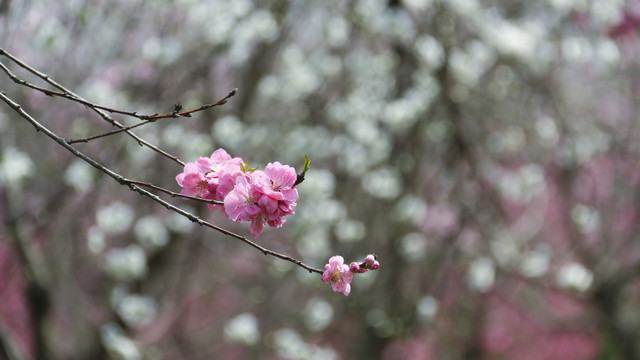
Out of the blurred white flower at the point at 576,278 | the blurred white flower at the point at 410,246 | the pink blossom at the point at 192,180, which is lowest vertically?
the pink blossom at the point at 192,180

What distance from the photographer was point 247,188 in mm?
1268

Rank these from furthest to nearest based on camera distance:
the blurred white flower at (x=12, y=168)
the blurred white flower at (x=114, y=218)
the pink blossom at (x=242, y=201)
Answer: the blurred white flower at (x=114, y=218) < the blurred white flower at (x=12, y=168) < the pink blossom at (x=242, y=201)

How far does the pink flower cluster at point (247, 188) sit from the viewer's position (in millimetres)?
1255

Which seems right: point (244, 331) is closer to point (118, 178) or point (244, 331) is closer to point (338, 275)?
point (338, 275)

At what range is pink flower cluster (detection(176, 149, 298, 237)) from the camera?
1.25 m

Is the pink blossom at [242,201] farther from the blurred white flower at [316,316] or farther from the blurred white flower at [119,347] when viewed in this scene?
the blurred white flower at [316,316]

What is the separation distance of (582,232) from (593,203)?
0.91ft

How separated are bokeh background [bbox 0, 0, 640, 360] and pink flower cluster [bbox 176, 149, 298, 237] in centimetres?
213

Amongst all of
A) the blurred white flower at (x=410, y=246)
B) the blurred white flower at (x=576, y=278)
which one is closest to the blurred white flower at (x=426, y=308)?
the blurred white flower at (x=410, y=246)

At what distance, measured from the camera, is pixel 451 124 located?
13.5 feet

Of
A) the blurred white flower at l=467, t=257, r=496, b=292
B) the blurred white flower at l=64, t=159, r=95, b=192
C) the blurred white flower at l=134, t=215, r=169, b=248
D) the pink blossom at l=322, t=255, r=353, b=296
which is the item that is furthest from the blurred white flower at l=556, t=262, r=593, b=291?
the pink blossom at l=322, t=255, r=353, b=296

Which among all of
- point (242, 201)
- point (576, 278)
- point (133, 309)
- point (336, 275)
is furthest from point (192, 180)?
point (576, 278)

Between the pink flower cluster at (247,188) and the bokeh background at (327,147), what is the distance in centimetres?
213

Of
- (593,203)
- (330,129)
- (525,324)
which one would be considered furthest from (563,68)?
(525,324)
